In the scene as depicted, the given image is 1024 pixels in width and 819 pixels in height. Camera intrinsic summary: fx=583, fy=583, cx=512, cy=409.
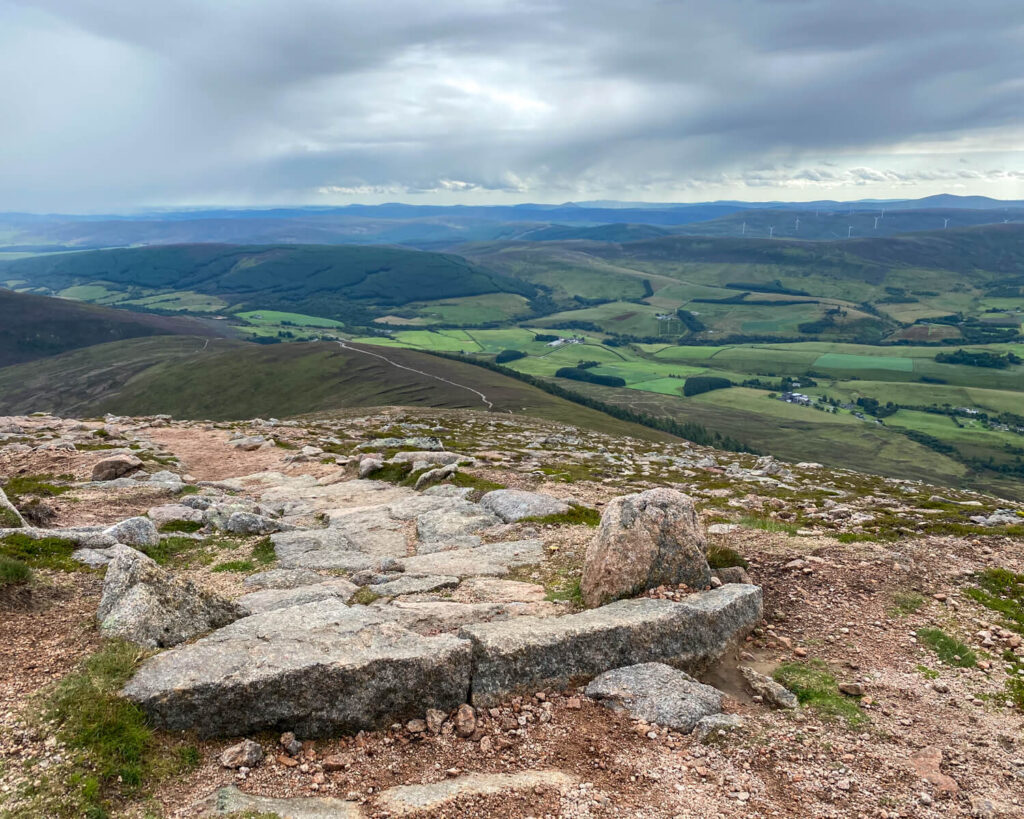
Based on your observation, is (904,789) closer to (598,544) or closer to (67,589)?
(598,544)

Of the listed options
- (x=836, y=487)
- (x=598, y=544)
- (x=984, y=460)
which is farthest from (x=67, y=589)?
(x=984, y=460)

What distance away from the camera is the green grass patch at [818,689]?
13.6m

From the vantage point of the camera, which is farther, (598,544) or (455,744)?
(598,544)

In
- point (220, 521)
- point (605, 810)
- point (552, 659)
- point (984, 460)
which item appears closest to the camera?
A: point (605, 810)

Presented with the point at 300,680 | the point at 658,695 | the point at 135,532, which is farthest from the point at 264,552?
the point at 658,695

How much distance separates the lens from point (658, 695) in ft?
44.8

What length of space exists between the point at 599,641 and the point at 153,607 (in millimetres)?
10646

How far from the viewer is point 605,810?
1055 cm

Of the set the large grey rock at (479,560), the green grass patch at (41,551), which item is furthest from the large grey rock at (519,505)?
the green grass patch at (41,551)

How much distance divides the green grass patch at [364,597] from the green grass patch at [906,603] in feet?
52.1

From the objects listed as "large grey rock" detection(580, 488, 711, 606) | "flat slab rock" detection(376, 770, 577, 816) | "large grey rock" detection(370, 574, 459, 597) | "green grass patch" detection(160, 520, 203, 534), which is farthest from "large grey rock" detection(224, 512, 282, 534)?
"flat slab rock" detection(376, 770, 577, 816)

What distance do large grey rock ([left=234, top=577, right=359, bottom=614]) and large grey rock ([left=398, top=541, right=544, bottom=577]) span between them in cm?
270

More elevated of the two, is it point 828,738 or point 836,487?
A: point 828,738

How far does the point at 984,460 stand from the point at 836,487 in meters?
196
